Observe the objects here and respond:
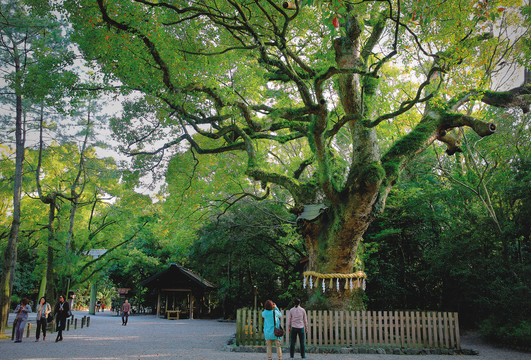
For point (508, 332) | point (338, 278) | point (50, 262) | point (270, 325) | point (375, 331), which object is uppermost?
point (50, 262)

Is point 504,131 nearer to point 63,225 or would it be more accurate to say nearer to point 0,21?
point 0,21

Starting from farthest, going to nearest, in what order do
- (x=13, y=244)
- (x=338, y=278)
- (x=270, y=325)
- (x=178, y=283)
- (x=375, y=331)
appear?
1. (x=178, y=283)
2. (x=13, y=244)
3. (x=338, y=278)
4. (x=375, y=331)
5. (x=270, y=325)

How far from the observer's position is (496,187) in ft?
43.3

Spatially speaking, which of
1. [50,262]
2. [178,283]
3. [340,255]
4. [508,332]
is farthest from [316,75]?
[178,283]

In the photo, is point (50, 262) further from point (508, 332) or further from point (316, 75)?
point (508, 332)

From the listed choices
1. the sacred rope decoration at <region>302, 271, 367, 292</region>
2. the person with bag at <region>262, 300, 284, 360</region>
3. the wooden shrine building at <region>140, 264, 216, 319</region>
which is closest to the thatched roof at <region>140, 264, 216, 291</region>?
the wooden shrine building at <region>140, 264, 216, 319</region>

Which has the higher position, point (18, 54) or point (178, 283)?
point (18, 54)

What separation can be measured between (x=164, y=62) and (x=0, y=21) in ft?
29.7

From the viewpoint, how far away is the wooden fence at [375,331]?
29.9 feet

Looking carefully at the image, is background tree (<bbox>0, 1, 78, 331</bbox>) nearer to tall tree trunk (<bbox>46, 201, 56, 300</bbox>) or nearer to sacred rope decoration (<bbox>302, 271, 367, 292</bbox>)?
tall tree trunk (<bbox>46, 201, 56, 300</bbox>)

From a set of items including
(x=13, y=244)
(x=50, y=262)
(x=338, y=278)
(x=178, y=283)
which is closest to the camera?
(x=338, y=278)

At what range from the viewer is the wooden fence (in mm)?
9109

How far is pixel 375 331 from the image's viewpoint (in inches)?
363

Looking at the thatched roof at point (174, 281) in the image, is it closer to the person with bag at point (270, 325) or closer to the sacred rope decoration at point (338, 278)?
the sacred rope decoration at point (338, 278)
